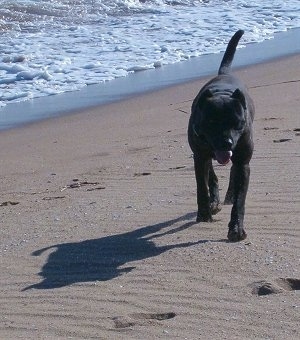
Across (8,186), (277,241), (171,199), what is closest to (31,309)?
(277,241)

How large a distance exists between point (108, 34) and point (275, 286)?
1270 centimetres

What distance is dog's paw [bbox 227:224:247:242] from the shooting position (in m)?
6.24

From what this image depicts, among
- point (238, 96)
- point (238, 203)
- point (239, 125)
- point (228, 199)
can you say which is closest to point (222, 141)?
point (239, 125)

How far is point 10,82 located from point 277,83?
3782 mm

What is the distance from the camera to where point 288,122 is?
31.1 ft

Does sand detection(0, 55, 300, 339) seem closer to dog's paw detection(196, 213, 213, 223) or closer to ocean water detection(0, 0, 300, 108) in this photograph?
dog's paw detection(196, 213, 213, 223)

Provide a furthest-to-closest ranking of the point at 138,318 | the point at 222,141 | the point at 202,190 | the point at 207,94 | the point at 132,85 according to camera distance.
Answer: the point at 132,85 < the point at 202,190 < the point at 207,94 < the point at 222,141 < the point at 138,318

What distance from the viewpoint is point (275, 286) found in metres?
5.36

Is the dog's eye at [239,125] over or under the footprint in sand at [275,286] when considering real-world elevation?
over

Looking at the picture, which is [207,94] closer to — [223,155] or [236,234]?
[223,155]

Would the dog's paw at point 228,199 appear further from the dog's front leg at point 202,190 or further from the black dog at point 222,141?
the dog's front leg at point 202,190

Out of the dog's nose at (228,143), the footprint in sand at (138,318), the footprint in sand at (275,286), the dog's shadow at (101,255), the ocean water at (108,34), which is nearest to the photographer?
the footprint in sand at (138,318)

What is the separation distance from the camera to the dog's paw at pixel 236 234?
20.5 ft

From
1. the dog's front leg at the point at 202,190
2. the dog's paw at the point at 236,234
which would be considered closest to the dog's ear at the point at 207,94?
the dog's front leg at the point at 202,190
